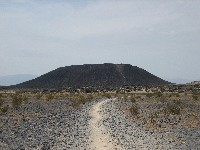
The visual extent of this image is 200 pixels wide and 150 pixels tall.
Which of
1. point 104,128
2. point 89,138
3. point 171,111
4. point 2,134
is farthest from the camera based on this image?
point 171,111

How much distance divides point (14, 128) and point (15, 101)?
80.3 ft

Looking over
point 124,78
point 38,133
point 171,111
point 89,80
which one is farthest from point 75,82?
point 38,133

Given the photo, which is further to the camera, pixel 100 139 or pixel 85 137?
pixel 85 137

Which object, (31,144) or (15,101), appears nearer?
(31,144)

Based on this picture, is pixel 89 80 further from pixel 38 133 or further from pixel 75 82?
pixel 38 133

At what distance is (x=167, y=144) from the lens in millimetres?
19625

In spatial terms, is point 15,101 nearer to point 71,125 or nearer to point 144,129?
point 71,125

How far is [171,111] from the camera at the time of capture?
1455 inches

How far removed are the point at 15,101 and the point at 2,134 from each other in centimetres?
2730

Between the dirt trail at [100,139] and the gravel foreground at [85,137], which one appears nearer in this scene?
the dirt trail at [100,139]

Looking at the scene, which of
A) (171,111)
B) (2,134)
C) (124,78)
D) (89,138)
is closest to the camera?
(89,138)

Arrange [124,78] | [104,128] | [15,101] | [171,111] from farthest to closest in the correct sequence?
[124,78]
[15,101]
[171,111]
[104,128]

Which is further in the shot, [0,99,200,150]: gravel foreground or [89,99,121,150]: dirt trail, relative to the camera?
[0,99,200,150]: gravel foreground

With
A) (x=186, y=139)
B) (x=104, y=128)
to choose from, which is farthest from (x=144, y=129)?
(x=186, y=139)
